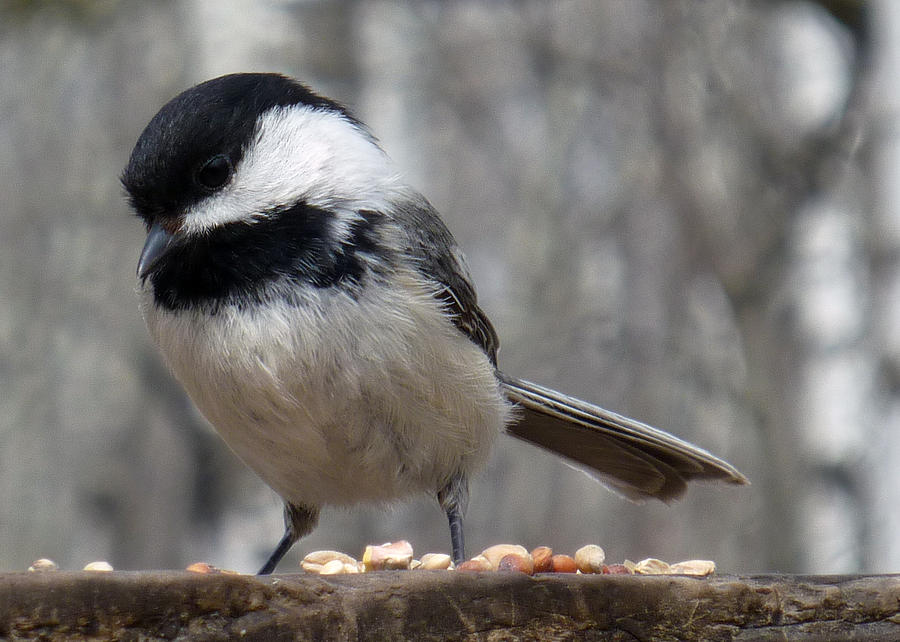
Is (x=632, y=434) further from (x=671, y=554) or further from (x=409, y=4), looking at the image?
(x=409, y=4)

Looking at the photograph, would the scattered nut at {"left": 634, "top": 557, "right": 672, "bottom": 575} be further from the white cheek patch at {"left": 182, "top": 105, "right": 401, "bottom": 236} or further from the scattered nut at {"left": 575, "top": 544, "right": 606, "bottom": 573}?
the white cheek patch at {"left": 182, "top": 105, "right": 401, "bottom": 236}

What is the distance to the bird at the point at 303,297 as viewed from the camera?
1868 mm

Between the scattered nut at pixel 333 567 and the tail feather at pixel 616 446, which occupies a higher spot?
the tail feather at pixel 616 446

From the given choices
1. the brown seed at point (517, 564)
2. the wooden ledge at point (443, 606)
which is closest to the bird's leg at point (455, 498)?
the brown seed at point (517, 564)

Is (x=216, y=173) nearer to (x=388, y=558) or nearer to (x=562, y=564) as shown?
(x=388, y=558)

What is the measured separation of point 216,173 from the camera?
1.94 meters

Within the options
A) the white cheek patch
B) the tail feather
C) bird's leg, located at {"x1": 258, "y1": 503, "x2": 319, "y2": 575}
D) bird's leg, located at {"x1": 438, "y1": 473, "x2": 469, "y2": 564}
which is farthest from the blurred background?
the white cheek patch

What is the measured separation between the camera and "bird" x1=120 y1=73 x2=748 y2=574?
1868 mm

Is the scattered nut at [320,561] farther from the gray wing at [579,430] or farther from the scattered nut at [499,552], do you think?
the gray wing at [579,430]

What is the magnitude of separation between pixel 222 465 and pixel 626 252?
62.7 inches

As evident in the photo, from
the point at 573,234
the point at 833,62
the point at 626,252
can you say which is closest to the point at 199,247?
the point at 573,234

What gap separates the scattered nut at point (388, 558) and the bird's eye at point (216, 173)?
70 cm

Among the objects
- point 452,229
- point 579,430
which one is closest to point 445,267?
point 579,430

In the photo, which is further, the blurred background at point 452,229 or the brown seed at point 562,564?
the blurred background at point 452,229
